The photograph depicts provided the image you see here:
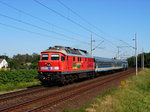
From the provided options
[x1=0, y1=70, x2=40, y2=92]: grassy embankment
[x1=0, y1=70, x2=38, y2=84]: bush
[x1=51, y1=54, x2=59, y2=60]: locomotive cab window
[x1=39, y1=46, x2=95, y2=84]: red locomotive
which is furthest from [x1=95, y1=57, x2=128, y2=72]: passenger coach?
[x1=51, y1=54, x2=59, y2=60]: locomotive cab window

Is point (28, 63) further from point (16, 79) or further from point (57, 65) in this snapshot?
point (57, 65)

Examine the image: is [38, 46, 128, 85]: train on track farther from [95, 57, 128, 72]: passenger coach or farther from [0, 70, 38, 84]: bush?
[95, 57, 128, 72]: passenger coach

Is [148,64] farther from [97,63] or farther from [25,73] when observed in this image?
[25,73]

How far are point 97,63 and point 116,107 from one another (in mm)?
20248

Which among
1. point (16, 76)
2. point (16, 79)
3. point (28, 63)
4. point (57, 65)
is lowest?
point (16, 79)

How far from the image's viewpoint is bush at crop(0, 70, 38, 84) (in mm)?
19922

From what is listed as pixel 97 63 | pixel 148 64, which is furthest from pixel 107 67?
pixel 148 64

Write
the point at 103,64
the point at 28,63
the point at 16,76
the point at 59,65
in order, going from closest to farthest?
1. the point at 59,65
2. the point at 16,76
3. the point at 103,64
4. the point at 28,63

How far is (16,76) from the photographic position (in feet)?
70.5

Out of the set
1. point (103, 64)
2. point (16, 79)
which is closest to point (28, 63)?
point (103, 64)

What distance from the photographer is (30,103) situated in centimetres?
1106

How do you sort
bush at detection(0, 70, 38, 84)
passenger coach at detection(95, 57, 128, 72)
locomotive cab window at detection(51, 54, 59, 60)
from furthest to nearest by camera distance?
passenger coach at detection(95, 57, 128, 72) → bush at detection(0, 70, 38, 84) → locomotive cab window at detection(51, 54, 59, 60)

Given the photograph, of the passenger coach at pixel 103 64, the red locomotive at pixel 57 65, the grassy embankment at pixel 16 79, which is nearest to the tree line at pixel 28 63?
the red locomotive at pixel 57 65

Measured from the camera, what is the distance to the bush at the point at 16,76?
19.9 m
